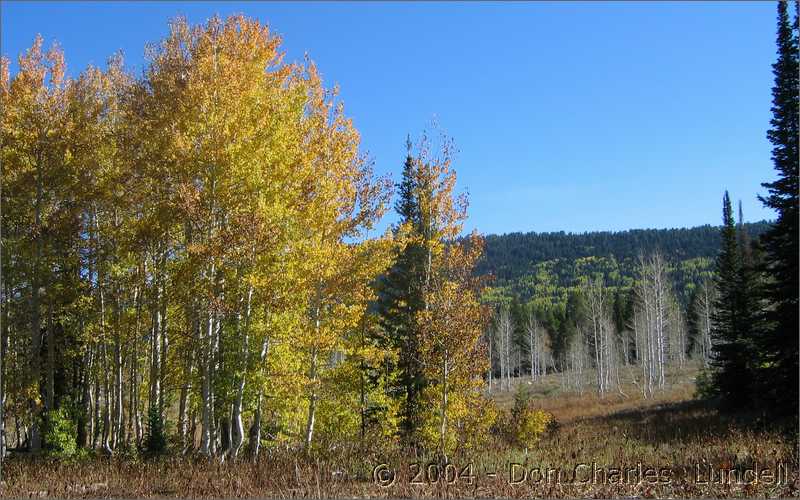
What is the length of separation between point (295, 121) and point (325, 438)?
802cm

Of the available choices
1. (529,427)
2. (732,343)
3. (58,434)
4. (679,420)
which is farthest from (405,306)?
(732,343)

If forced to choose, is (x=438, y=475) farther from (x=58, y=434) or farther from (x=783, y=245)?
(x=783, y=245)

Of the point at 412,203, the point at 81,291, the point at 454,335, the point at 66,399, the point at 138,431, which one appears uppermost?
the point at 412,203

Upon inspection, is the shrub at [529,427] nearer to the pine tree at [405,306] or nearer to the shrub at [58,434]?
the pine tree at [405,306]

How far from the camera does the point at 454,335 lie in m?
13.0

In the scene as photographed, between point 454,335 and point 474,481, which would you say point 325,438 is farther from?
point 474,481

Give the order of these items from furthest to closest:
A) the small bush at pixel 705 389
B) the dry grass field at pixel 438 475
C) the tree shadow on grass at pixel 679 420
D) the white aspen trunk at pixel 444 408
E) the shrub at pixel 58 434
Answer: the small bush at pixel 705 389, the tree shadow on grass at pixel 679 420, the shrub at pixel 58 434, the white aspen trunk at pixel 444 408, the dry grass field at pixel 438 475

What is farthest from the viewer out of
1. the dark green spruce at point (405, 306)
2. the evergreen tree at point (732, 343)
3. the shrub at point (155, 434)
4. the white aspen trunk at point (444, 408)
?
the evergreen tree at point (732, 343)

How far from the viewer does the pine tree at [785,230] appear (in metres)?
18.6

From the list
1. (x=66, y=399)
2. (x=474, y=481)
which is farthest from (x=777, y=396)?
(x=66, y=399)

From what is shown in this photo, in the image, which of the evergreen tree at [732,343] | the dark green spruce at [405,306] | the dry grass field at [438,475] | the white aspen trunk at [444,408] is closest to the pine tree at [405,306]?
the dark green spruce at [405,306]

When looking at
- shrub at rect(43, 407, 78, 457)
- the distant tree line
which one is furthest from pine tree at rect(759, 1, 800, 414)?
shrub at rect(43, 407, 78, 457)

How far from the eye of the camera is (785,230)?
1888 cm

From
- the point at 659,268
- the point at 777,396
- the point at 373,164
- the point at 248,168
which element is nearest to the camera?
the point at 248,168
